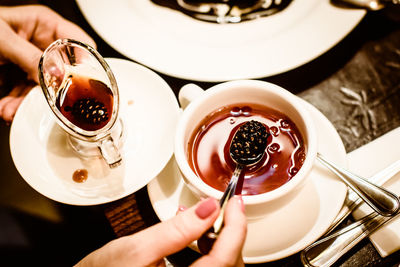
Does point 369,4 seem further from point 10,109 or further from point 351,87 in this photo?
point 10,109

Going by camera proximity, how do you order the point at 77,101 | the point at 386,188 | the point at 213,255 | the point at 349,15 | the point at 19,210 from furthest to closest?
the point at 19,210 < the point at 349,15 < the point at 77,101 < the point at 386,188 < the point at 213,255

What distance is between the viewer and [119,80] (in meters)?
0.85

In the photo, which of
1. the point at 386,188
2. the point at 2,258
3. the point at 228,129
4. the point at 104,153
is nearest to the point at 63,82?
the point at 104,153

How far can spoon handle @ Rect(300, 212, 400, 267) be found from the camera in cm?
59

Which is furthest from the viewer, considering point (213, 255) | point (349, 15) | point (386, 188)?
point (349, 15)

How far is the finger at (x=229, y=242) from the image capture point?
1.48ft

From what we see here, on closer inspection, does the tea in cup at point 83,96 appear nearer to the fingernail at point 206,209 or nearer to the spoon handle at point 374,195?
the fingernail at point 206,209

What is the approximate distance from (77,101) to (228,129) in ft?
1.21

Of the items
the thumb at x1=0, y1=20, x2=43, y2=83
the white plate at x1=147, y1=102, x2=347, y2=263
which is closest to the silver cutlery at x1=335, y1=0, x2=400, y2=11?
the white plate at x1=147, y1=102, x2=347, y2=263

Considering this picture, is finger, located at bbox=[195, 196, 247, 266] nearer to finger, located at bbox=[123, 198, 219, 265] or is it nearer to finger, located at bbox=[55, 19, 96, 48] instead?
finger, located at bbox=[123, 198, 219, 265]

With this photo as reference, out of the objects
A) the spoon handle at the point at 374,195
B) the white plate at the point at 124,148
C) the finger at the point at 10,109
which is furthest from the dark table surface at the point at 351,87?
the finger at the point at 10,109

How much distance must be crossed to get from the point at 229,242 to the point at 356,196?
12.7 inches

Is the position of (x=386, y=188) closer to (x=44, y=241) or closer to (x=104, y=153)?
(x=104, y=153)

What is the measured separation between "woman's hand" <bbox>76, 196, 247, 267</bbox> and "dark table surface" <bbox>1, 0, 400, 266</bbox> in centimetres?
19
